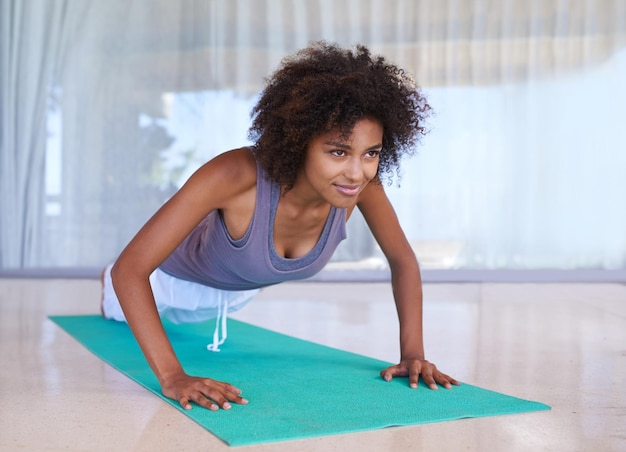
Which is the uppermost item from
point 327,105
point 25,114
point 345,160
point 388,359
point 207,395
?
point 25,114

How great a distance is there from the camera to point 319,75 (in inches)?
74.4

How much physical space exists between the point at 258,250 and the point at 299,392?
0.42m

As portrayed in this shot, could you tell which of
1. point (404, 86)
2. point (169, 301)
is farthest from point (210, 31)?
point (404, 86)

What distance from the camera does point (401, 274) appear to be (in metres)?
2.19

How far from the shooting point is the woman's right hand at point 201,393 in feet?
5.45

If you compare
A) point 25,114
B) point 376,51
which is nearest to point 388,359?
point 376,51

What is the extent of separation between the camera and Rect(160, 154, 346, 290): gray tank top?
80.5 inches

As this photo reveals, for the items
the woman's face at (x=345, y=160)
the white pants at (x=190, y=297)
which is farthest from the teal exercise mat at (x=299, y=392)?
the woman's face at (x=345, y=160)

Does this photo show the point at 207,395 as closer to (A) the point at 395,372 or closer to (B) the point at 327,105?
(A) the point at 395,372

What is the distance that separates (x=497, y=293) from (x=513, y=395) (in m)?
3.08

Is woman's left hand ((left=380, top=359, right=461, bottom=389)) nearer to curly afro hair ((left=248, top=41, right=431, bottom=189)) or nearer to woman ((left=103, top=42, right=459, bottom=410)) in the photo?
woman ((left=103, top=42, right=459, bottom=410))

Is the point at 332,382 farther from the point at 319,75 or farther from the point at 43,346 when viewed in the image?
the point at 43,346

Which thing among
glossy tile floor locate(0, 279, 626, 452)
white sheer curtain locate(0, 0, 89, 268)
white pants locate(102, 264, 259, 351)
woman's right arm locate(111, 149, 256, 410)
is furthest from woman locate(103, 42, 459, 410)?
white sheer curtain locate(0, 0, 89, 268)

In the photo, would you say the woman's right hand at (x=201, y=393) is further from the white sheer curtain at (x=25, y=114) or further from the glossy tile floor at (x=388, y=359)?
the white sheer curtain at (x=25, y=114)
